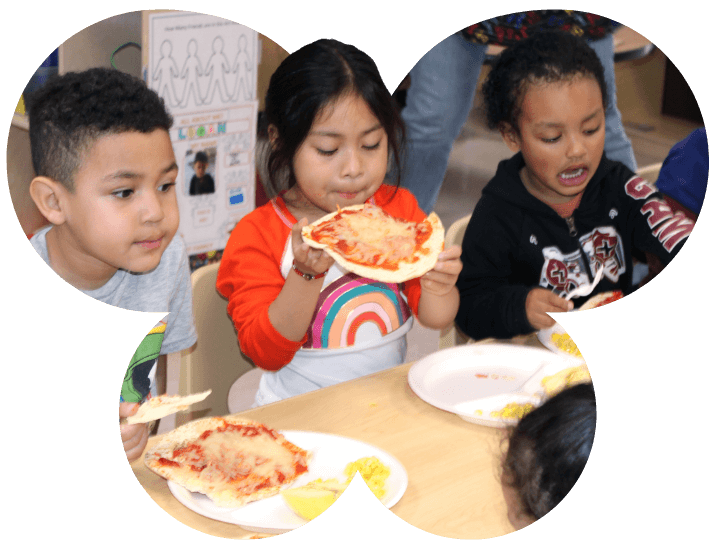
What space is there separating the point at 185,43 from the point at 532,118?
0.79 metres

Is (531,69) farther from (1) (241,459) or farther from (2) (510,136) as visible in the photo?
(1) (241,459)

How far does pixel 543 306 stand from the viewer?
6.92 feet

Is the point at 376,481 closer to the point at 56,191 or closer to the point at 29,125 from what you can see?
the point at 56,191

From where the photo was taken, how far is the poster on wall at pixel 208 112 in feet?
5.98

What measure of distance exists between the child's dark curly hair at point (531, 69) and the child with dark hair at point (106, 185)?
747 mm

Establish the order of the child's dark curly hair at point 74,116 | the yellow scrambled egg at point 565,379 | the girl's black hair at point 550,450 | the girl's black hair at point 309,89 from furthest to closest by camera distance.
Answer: the yellow scrambled egg at point 565,379
the girl's black hair at point 550,450
the girl's black hair at point 309,89
the child's dark curly hair at point 74,116

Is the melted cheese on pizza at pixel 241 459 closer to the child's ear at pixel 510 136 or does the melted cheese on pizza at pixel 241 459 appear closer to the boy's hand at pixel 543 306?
the boy's hand at pixel 543 306

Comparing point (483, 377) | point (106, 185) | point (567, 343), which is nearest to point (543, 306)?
point (567, 343)

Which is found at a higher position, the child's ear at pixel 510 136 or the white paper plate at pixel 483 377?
the child's ear at pixel 510 136

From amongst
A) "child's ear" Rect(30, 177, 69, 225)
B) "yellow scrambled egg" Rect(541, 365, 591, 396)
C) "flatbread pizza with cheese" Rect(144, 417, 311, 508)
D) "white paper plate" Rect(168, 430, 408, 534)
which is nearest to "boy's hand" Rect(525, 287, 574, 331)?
"yellow scrambled egg" Rect(541, 365, 591, 396)

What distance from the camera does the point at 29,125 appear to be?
5.82ft

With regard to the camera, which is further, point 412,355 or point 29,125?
point 412,355

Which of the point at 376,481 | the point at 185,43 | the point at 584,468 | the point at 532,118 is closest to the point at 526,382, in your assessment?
the point at 584,468

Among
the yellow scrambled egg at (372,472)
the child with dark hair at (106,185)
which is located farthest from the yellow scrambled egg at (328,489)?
the child with dark hair at (106,185)
